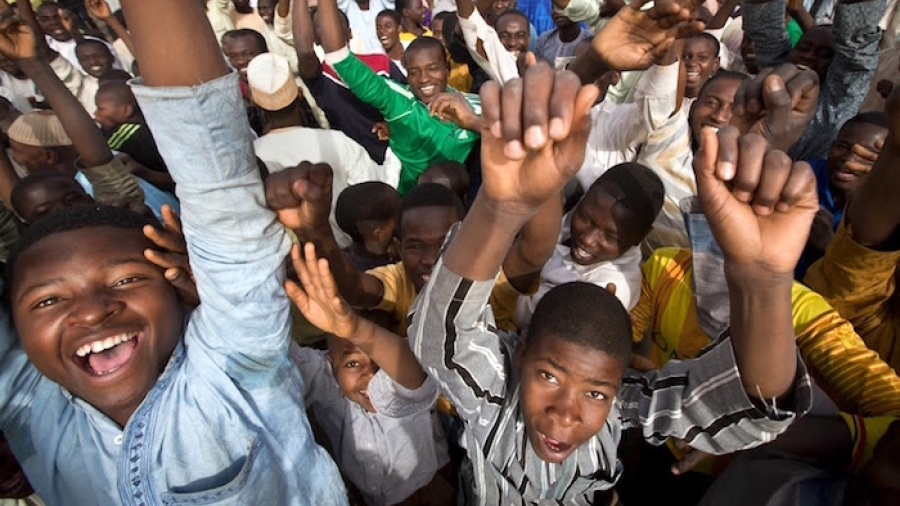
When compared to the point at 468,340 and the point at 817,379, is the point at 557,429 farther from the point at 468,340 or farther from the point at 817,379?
the point at 817,379

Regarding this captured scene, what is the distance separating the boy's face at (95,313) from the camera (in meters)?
1.06

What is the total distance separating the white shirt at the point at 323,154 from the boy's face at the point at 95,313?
129cm

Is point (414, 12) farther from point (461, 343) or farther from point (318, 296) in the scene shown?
point (461, 343)

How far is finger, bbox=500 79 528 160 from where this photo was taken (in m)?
0.76

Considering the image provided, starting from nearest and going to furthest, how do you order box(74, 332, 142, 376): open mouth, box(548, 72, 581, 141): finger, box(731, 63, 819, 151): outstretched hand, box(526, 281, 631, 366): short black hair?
box(548, 72, 581, 141): finger < box(74, 332, 142, 376): open mouth < box(526, 281, 631, 366): short black hair < box(731, 63, 819, 151): outstretched hand

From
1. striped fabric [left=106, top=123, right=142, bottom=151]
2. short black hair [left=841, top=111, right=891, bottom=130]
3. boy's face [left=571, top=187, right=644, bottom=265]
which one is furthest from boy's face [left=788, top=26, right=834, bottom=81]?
striped fabric [left=106, top=123, right=142, bottom=151]

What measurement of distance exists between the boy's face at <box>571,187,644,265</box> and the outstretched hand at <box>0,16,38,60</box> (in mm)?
2110

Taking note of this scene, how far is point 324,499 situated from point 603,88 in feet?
7.35

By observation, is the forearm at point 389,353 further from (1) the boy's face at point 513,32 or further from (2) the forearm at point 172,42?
(1) the boy's face at point 513,32

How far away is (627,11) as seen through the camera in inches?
49.8

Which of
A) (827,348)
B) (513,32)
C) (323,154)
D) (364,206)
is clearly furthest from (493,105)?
(513,32)

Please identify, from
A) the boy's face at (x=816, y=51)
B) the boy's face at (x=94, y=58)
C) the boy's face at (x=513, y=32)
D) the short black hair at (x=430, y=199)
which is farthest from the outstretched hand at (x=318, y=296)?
the boy's face at (x=94, y=58)

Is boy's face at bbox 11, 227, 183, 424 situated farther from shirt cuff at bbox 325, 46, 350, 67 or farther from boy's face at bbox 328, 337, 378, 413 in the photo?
shirt cuff at bbox 325, 46, 350, 67

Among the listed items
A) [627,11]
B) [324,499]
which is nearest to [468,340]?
[324,499]
